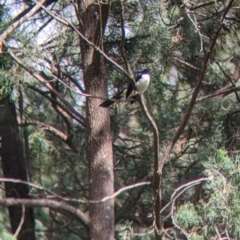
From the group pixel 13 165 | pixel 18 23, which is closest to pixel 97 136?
pixel 18 23

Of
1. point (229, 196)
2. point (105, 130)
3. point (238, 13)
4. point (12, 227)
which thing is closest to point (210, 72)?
point (238, 13)

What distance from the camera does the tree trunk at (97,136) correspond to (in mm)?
4395

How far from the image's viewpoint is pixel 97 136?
4426 mm

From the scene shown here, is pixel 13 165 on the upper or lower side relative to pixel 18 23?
lower

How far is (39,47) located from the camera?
4.35 metres

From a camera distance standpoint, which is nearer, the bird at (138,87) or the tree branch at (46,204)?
the bird at (138,87)

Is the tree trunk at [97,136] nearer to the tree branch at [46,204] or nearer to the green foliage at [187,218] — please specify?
the tree branch at [46,204]

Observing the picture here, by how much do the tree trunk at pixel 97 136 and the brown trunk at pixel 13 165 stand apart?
121cm

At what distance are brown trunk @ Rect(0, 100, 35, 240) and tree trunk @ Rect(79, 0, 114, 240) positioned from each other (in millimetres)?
1212

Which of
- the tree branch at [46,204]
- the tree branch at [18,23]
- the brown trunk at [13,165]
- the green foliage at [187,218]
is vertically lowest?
the green foliage at [187,218]

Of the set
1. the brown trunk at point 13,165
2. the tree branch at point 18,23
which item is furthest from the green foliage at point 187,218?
the brown trunk at point 13,165

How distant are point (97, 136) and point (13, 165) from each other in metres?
1.48

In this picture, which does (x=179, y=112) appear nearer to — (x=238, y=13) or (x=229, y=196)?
(x=238, y=13)

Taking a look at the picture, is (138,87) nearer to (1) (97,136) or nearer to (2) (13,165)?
(1) (97,136)
